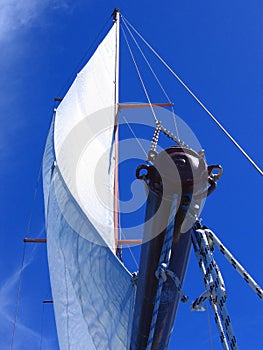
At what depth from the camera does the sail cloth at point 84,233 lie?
4965mm

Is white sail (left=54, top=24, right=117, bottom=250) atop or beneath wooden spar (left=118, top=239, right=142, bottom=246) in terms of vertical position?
atop

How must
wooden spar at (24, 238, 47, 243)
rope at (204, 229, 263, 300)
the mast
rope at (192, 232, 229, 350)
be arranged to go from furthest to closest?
wooden spar at (24, 238, 47, 243), the mast, rope at (192, 232, 229, 350), rope at (204, 229, 263, 300)

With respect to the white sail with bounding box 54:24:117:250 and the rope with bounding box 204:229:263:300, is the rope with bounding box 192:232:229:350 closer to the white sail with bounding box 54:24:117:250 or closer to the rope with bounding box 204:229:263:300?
the rope with bounding box 204:229:263:300

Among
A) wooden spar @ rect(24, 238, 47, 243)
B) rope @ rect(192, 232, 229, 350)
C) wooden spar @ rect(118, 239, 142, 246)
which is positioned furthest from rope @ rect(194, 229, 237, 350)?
wooden spar @ rect(24, 238, 47, 243)

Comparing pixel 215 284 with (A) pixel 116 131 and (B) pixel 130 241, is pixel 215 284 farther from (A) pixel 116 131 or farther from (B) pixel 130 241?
(A) pixel 116 131

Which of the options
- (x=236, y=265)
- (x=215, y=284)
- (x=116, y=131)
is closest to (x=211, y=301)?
(x=215, y=284)

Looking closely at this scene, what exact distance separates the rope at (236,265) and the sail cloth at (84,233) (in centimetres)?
146

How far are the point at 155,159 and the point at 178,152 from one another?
7.6 inches

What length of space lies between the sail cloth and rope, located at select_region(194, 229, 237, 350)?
142 cm

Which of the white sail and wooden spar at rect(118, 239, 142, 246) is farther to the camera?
the white sail

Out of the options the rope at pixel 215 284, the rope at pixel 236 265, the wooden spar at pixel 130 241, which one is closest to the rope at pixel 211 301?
the rope at pixel 215 284

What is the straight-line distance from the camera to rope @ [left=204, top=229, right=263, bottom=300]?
3291 millimetres

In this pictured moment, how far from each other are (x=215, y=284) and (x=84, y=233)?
219cm

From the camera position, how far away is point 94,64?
10609 millimetres
